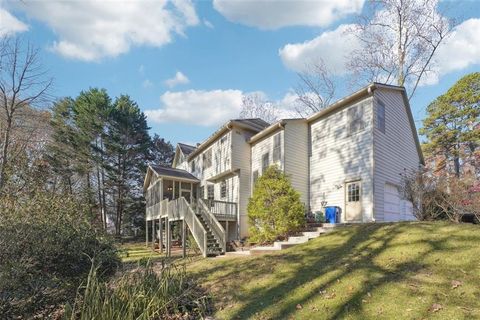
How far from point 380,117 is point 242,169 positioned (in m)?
8.18

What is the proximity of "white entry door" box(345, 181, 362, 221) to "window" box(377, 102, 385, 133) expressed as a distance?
252cm

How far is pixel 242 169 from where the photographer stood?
19.4m

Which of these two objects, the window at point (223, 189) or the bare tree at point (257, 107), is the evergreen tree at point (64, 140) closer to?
the window at point (223, 189)

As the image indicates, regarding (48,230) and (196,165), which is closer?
(48,230)

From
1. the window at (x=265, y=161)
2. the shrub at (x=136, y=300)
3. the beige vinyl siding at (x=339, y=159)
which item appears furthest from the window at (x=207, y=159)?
the shrub at (x=136, y=300)

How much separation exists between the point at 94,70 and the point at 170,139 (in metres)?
30.9

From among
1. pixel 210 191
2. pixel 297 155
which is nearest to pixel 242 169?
pixel 297 155

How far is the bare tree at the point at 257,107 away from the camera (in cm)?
3769

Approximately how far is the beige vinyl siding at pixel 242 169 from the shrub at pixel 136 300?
1153 centimetres

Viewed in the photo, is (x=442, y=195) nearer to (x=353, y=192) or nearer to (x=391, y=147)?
(x=353, y=192)

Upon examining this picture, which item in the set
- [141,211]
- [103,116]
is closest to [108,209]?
[141,211]

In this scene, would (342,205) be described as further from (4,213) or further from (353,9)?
(353,9)

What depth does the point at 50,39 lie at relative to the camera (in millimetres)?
12875

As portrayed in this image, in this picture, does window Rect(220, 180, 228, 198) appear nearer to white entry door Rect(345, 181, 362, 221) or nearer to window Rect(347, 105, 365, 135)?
white entry door Rect(345, 181, 362, 221)
